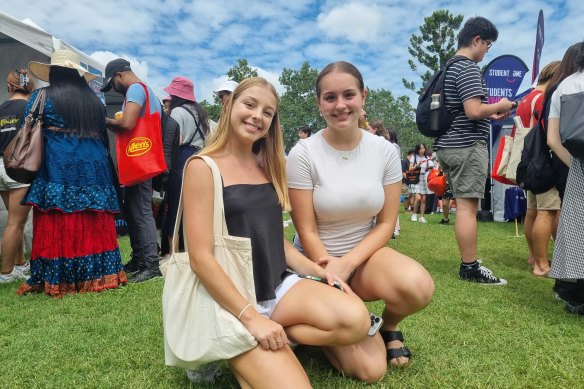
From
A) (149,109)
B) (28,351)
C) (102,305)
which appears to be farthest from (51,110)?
(28,351)

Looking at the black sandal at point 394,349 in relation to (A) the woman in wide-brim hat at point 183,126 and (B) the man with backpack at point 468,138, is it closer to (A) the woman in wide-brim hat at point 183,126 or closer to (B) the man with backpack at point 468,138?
(B) the man with backpack at point 468,138

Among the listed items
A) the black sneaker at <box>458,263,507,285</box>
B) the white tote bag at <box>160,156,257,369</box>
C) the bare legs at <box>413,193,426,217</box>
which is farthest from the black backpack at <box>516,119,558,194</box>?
the bare legs at <box>413,193,426,217</box>

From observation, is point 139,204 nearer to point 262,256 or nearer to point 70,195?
point 70,195

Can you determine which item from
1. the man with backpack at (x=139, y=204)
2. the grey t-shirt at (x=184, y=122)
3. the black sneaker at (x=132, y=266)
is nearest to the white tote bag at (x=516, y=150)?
the grey t-shirt at (x=184, y=122)

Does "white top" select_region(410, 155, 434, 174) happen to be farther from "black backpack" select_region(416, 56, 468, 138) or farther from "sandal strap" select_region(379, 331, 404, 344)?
"sandal strap" select_region(379, 331, 404, 344)

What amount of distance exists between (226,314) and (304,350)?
0.78 m

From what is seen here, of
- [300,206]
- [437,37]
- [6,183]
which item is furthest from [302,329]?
[437,37]

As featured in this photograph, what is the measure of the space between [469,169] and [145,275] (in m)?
3.00

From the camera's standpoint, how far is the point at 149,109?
376 cm

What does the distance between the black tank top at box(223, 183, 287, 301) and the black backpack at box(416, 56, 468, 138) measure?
2.31 meters

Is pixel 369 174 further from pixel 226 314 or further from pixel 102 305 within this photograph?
pixel 102 305

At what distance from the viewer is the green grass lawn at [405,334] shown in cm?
190

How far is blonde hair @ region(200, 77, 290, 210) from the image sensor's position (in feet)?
6.24

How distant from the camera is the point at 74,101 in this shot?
11.3 feet
